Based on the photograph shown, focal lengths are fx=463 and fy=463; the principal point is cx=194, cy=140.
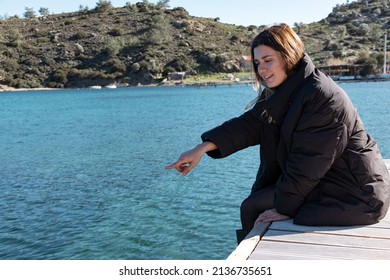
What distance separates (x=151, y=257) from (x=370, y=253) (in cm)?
417

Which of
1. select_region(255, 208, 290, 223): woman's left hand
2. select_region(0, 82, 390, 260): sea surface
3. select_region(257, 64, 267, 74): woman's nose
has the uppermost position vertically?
select_region(257, 64, 267, 74): woman's nose

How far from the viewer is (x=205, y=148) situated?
3.20 metres

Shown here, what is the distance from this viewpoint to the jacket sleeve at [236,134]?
3209 millimetres

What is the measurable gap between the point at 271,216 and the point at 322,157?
1.85 ft

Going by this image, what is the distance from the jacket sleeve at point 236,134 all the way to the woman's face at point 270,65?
0.33m

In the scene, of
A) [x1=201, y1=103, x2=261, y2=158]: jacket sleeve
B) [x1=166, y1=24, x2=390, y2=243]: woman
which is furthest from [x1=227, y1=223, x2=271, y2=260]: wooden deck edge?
[x1=201, y1=103, x2=261, y2=158]: jacket sleeve

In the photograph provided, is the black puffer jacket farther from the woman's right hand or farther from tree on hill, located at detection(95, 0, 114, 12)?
tree on hill, located at detection(95, 0, 114, 12)

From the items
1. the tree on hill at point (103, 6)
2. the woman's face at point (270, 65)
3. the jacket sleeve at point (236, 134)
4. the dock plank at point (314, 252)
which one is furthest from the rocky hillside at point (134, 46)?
the dock plank at point (314, 252)

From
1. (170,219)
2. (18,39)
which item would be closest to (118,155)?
(170,219)

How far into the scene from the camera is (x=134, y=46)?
90375 millimetres

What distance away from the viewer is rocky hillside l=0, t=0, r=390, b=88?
3290 inches

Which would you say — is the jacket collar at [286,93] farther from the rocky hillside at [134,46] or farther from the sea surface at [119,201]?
the rocky hillside at [134,46]

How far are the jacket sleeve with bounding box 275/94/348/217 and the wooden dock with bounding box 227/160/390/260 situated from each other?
25 centimetres
